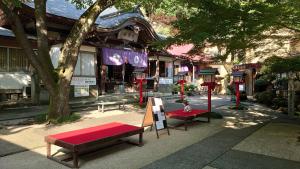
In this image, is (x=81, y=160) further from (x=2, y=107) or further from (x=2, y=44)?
(x=2, y=44)

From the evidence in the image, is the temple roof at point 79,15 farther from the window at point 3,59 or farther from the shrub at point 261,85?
the shrub at point 261,85

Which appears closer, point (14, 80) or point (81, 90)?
point (81, 90)

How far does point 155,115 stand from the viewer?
26.5 feet

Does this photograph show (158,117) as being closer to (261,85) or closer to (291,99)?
(291,99)

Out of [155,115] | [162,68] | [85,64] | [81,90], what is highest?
[162,68]

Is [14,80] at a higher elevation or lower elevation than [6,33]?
lower

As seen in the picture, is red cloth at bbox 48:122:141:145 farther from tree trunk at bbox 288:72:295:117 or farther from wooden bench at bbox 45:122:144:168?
tree trunk at bbox 288:72:295:117

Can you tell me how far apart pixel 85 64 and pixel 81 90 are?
63.1 inches

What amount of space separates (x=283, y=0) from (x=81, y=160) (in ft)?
20.6

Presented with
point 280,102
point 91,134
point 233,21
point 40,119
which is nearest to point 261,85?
point 280,102

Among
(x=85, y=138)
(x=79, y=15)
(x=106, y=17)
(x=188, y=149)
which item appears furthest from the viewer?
(x=106, y=17)

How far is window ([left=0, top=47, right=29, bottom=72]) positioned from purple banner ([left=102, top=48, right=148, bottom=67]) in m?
4.69

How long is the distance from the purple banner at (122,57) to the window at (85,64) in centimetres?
94

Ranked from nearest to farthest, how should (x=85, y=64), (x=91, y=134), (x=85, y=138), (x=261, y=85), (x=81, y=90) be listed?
1. (x=85, y=138)
2. (x=91, y=134)
3. (x=81, y=90)
4. (x=85, y=64)
5. (x=261, y=85)
